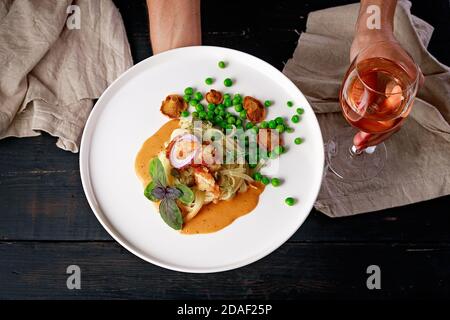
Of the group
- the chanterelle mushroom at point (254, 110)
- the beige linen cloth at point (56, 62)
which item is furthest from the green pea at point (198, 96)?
the beige linen cloth at point (56, 62)

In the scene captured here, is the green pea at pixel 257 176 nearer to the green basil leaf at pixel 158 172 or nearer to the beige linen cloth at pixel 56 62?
the green basil leaf at pixel 158 172

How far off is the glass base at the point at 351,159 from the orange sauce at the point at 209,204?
41 centimetres

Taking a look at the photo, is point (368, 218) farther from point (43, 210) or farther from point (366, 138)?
point (43, 210)

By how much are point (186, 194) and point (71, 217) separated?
58 centimetres

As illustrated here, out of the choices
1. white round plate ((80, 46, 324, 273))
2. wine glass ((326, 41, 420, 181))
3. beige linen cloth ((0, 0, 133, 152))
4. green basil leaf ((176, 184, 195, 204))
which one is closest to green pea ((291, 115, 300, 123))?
white round plate ((80, 46, 324, 273))

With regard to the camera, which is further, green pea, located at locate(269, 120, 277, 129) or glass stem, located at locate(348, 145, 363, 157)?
glass stem, located at locate(348, 145, 363, 157)

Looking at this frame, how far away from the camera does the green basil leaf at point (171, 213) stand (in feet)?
5.10

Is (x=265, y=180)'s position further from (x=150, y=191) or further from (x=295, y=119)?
(x=150, y=191)

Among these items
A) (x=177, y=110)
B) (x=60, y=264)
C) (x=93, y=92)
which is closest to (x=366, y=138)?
(x=177, y=110)

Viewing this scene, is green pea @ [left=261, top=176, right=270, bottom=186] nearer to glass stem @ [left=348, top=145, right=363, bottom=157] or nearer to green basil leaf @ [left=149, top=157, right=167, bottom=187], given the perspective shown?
green basil leaf @ [left=149, top=157, right=167, bottom=187]

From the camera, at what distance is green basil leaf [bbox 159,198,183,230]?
1555mm

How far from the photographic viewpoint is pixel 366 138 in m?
1.76

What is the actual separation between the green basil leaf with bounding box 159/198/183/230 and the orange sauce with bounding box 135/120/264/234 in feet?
0.16
